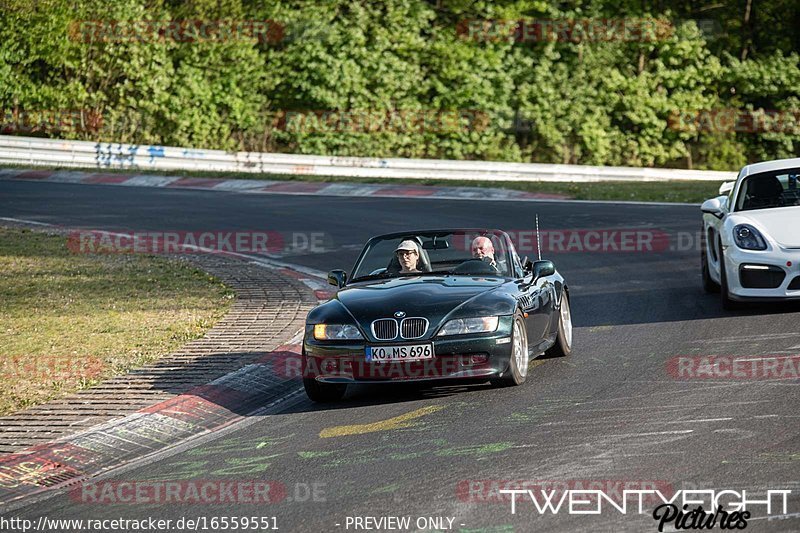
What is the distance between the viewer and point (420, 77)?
131ft

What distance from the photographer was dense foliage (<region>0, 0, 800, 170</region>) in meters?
37.2

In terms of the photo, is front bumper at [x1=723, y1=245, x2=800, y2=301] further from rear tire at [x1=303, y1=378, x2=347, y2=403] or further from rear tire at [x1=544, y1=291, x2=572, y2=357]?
rear tire at [x1=303, y1=378, x2=347, y2=403]

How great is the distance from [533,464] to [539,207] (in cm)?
1679

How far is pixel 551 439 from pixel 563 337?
3206mm

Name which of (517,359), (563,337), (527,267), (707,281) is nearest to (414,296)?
(517,359)

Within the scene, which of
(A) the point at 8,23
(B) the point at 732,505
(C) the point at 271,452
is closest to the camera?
(B) the point at 732,505

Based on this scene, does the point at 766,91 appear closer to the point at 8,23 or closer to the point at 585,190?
the point at 585,190

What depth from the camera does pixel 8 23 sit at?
37.2 metres

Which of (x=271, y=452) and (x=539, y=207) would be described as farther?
(x=539, y=207)

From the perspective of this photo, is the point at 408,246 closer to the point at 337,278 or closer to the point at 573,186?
the point at 337,278

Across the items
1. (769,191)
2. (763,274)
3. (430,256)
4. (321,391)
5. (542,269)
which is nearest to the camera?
(321,391)

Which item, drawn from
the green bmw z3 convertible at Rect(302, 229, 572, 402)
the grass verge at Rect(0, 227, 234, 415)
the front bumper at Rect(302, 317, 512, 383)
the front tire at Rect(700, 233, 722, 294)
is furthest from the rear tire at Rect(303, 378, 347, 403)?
the front tire at Rect(700, 233, 722, 294)

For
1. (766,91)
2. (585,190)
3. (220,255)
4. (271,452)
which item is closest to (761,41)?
(766,91)

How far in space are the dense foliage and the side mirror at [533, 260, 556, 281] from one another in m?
28.7
